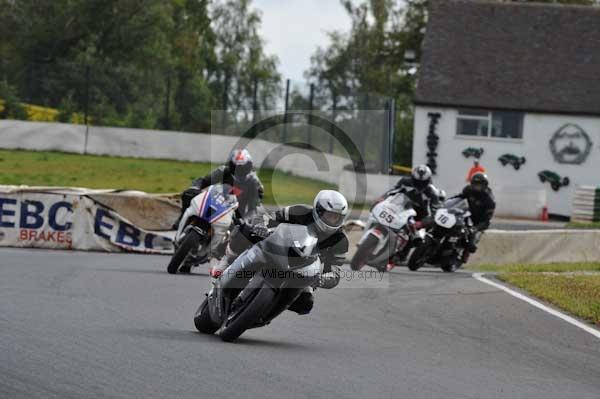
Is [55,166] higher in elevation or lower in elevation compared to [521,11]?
lower

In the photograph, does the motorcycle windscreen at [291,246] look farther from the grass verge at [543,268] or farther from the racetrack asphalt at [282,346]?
the grass verge at [543,268]

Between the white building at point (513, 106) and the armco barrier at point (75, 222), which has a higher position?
the white building at point (513, 106)

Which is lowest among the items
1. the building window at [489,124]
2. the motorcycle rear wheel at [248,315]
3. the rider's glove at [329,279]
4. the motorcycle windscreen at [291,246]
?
the motorcycle rear wheel at [248,315]

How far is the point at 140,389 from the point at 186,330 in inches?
118

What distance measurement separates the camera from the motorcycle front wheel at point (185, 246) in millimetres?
14250

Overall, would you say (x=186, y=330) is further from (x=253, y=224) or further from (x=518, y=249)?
(x=518, y=249)

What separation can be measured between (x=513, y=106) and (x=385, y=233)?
78.5 ft

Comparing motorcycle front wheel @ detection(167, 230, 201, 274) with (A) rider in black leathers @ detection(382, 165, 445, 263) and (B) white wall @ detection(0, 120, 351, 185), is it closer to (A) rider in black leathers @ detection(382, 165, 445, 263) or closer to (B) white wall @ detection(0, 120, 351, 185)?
(A) rider in black leathers @ detection(382, 165, 445, 263)

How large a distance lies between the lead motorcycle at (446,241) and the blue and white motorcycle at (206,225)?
15.0ft

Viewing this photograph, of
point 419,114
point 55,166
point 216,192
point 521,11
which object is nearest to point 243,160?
point 216,192

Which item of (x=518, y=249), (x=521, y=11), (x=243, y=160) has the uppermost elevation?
(x=521, y=11)

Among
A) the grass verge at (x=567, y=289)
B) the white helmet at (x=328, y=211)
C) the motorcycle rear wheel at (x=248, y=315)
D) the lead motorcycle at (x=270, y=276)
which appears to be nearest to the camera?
the motorcycle rear wheel at (x=248, y=315)

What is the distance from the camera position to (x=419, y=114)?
4044 cm

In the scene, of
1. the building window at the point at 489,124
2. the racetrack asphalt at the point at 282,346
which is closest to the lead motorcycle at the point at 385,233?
the racetrack asphalt at the point at 282,346
